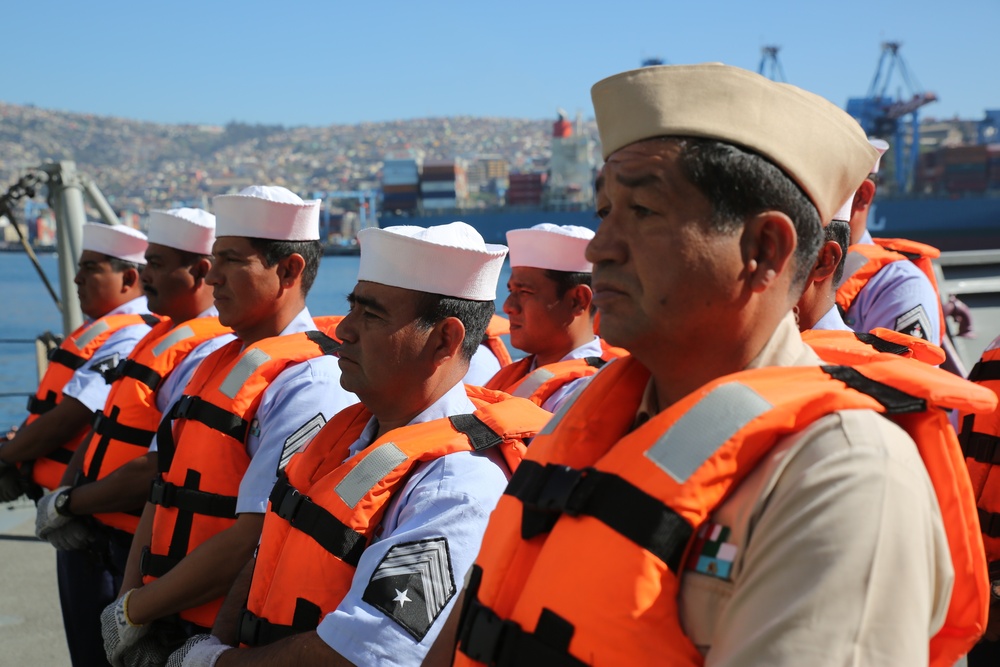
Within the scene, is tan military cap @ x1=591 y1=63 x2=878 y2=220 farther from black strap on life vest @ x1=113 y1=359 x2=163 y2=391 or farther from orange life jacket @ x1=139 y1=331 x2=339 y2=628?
black strap on life vest @ x1=113 y1=359 x2=163 y2=391

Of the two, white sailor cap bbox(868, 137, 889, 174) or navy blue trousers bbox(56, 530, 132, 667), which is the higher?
white sailor cap bbox(868, 137, 889, 174)

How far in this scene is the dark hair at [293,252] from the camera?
3.34 metres

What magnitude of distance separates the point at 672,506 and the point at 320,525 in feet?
3.88

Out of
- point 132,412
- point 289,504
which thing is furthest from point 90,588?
point 289,504

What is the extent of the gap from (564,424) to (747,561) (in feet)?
1.33

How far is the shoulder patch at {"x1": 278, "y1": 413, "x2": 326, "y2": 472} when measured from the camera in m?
2.70

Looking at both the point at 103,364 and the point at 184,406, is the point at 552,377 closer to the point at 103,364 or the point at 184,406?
the point at 184,406

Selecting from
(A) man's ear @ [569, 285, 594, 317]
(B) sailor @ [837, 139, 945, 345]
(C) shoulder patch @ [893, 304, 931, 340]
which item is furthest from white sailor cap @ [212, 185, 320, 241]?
(C) shoulder patch @ [893, 304, 931, 340]

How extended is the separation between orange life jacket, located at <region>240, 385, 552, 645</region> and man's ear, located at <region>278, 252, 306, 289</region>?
1174 millimetres

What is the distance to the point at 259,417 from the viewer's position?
2.93m

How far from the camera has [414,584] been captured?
6.47 ft

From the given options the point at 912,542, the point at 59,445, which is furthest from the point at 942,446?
the point at 59,445

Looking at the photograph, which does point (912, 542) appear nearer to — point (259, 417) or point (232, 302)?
point (259, 417)

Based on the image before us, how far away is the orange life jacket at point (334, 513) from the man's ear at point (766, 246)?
1.00m
